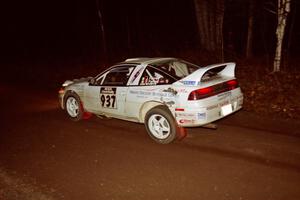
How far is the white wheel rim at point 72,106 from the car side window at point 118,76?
1386 millimetres

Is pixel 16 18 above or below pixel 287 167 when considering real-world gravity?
above

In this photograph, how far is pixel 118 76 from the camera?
752 centimetres

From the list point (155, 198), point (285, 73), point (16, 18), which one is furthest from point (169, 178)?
point (16, 18)

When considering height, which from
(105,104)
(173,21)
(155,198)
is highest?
(173,21)

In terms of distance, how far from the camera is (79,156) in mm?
6320

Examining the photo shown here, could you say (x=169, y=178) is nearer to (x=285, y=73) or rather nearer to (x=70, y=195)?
(x=70, y=195)

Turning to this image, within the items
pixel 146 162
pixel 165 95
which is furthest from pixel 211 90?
pixel 146 162

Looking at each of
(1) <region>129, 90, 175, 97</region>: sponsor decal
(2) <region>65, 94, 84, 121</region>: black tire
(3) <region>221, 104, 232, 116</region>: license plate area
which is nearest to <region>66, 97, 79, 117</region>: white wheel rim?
(2) <region>65, 94, 84, 121</region>: black tire

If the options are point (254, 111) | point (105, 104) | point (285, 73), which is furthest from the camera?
point (285, 73)

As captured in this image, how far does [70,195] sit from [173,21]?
25.2 m

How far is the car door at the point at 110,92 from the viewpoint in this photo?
7289 millimetres

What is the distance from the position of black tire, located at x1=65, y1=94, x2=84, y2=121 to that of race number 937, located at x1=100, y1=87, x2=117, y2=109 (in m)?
1.00

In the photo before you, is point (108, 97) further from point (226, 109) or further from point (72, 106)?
point (226, 109)

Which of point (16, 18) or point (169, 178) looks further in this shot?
point (16, 18)
